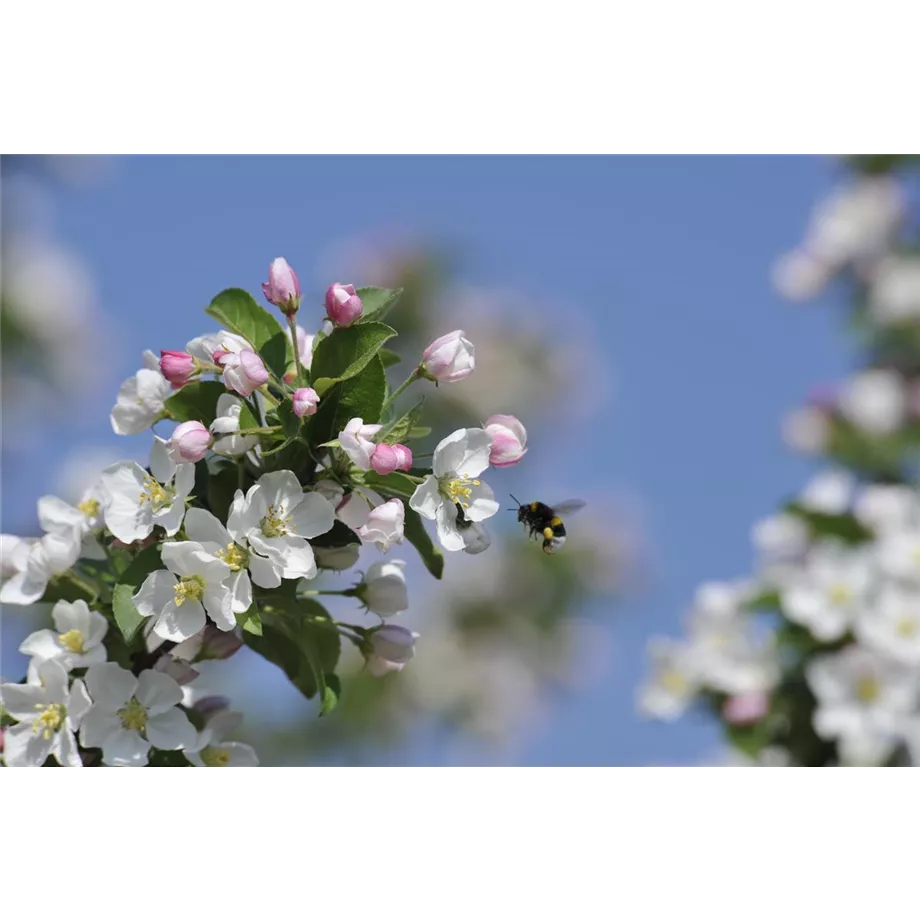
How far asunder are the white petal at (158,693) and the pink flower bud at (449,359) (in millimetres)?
412

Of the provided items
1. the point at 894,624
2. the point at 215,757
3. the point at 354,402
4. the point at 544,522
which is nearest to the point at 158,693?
the point at 215,757

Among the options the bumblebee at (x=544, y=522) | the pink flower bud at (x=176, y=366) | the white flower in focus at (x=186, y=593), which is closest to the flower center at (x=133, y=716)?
the white flower in focus at (x=186, y=593)

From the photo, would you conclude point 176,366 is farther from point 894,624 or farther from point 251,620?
point 894,624

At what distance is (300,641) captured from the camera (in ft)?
4.03

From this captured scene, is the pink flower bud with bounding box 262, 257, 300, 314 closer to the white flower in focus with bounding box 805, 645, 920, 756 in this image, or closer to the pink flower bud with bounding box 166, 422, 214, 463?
the pink flower bud with bounding box 166, 422, 214, 463

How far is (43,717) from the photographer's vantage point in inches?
47.5

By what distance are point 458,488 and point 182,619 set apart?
0.30 metres

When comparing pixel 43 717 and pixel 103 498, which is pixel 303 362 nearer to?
pixel 103 498

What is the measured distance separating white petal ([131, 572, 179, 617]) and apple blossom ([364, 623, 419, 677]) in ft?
0.81

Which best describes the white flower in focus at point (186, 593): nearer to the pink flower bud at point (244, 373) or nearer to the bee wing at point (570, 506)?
the pink flower bud at point (244, 373)

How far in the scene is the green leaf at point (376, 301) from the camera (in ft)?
4.17

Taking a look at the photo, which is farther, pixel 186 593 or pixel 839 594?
pixel 839 594

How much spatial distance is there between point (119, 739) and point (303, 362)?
431 millimetres
